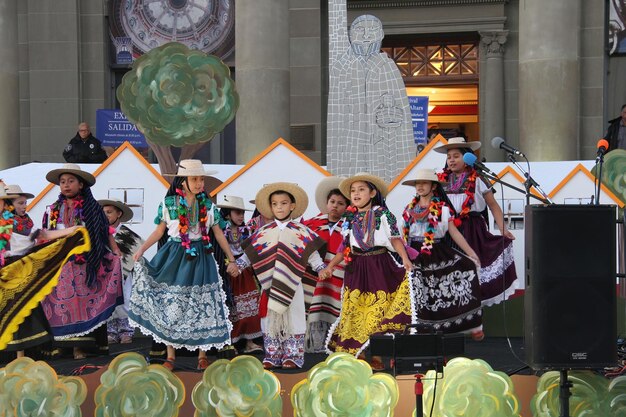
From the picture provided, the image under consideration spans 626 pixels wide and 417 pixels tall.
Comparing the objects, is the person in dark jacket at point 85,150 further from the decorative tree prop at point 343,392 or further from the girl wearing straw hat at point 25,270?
the decorative tree prop at point 343,392

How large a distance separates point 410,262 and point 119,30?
12.3 meters

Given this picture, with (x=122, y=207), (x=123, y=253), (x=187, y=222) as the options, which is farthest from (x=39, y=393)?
(x=122, y=207)

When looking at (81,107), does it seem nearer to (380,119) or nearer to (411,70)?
(411,70)

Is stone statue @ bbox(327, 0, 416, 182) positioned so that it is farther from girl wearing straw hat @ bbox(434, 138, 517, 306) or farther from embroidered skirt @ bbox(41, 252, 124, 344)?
embroidered skirt @ bbox(41, 252, 124, 344)

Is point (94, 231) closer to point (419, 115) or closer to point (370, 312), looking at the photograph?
point (370, 312)

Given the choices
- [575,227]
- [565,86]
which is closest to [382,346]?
[575,227]

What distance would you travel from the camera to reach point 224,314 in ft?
34.8

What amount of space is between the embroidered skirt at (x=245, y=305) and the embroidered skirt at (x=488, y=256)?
204 cm

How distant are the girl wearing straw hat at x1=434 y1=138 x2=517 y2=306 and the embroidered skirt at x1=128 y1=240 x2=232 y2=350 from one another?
258cm

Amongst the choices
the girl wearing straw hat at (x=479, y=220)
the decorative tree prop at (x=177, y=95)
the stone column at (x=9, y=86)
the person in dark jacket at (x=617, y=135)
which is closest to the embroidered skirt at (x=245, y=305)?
the girl wearing straw hat at (x=479, y=220)

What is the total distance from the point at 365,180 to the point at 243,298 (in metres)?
1.74

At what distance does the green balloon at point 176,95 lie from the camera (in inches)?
538

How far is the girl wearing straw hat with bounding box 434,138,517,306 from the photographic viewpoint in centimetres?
1196

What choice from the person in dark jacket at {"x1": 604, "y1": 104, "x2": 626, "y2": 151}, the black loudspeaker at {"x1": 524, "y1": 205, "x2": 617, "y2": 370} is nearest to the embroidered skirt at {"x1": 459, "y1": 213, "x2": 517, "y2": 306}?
the black loudspeaker at {"x1": 524, "y1": 205, "x2": 617, "y2": 370}
